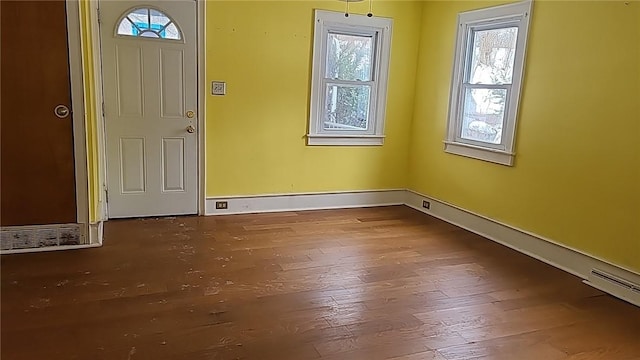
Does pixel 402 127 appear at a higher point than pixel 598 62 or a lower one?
lower

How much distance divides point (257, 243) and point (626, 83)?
290cm

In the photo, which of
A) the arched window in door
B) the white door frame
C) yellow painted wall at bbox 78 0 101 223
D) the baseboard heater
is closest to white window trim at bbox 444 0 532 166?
the baseboard heater

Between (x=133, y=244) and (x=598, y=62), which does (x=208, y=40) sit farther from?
(x=598, y=62)

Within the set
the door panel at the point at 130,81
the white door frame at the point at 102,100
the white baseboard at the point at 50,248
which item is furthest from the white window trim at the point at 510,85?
the white baseboard at the point at 50,248

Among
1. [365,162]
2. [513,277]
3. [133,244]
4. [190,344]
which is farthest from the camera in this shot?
[365,162]

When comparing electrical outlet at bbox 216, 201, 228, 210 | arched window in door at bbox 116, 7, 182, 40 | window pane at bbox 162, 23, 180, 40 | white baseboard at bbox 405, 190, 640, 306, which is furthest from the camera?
electrical outlet at bbox 216, 201, 228, 210

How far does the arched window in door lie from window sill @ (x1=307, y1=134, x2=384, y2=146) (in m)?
1.63

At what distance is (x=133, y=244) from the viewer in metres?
3.69

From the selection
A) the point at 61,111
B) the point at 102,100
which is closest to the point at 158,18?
the point at 102,100

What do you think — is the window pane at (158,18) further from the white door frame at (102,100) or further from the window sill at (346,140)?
the window sill at (346,140)

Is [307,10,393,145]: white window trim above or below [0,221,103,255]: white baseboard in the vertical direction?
above

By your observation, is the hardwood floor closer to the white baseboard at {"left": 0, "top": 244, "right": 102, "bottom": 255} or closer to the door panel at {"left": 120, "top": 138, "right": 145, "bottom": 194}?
the white baseboard at {"left": 0, "top": 244, "right": 102, "bottom": 255}

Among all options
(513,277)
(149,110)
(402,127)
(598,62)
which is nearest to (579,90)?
(598,62)

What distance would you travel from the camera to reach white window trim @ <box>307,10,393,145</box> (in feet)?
15.5
